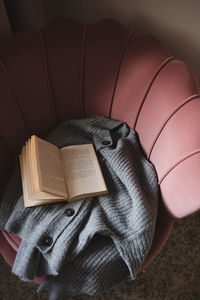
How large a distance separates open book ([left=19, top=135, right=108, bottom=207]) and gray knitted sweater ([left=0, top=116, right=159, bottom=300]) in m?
0.03

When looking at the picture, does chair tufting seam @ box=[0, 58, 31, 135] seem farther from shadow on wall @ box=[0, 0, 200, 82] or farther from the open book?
shadow on wall @ box=[0, 0, 200, 82]

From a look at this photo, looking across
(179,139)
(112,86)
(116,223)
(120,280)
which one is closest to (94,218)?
(116,223)

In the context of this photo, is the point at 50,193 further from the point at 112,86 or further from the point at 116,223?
the point at 112,86

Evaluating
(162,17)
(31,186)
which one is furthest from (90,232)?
Answer: (162,17)

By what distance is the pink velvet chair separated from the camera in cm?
72

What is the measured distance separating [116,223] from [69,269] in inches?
6.1

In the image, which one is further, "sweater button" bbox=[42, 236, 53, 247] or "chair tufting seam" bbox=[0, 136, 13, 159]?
"chair tufting seam" bbox=[0, 136, 13, 159]

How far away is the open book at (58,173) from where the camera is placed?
689mm

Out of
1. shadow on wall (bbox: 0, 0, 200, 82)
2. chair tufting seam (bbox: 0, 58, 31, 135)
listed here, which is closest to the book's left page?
chair tufting seam (bbox: 0, 58, 31, 135)

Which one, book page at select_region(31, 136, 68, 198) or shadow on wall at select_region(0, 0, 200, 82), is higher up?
shadow on wall at select_region(0, 0, 200, 82)

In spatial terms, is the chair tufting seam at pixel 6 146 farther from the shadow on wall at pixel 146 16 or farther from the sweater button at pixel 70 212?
the shadow on wall at pixel 146 16

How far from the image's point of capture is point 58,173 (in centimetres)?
76

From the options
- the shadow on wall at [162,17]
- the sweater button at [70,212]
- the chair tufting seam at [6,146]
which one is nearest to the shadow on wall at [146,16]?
the shadow on wall at [162,17]

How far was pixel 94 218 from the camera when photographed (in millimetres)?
670
